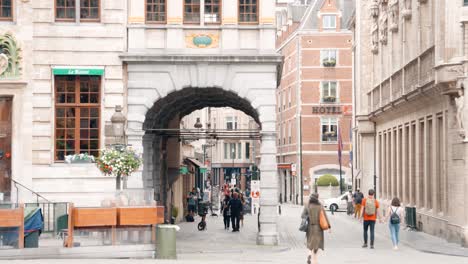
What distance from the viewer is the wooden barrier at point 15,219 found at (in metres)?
25.8

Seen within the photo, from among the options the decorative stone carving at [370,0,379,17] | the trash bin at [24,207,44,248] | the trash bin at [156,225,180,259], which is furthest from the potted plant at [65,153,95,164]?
the decorative stone carving at [370,0,379,17]

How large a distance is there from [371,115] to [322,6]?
34670mm

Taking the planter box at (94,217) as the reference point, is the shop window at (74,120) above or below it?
above

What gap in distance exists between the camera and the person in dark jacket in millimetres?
41469

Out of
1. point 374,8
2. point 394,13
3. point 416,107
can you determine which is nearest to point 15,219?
point 416,107

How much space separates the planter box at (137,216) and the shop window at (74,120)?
5.22 metres

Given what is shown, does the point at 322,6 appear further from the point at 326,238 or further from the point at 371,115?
the point at 326,238

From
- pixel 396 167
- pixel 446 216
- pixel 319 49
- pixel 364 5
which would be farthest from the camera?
pixel 319 49

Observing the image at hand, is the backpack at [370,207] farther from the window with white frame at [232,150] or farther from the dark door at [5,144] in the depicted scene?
the window with white frame at [232,150]

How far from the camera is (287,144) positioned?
311 ft

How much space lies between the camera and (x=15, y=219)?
26.0 metres

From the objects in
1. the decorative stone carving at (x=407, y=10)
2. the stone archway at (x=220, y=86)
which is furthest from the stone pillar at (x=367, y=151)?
the stone archway at (x=220, y=86)

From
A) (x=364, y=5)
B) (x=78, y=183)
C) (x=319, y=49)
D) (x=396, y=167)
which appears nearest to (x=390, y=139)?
(x=396, y=167)

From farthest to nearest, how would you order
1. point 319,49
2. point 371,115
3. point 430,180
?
point 319,49
point 371,115
point 430,180
